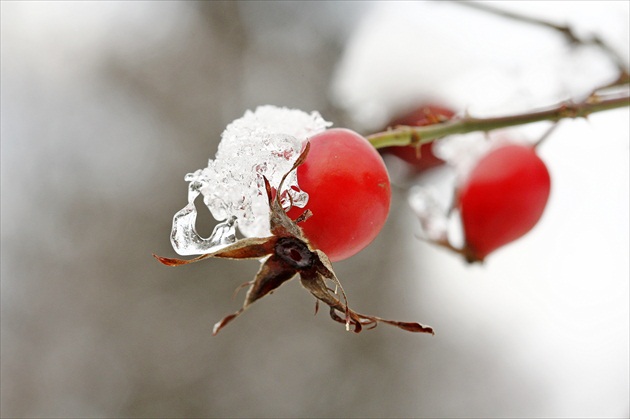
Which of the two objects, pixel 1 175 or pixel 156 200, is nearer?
pixel 1 175

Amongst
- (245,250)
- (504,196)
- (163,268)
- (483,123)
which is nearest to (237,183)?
(245,250)

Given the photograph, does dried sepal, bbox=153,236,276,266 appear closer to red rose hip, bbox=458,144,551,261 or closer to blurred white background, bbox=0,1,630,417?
red rose hip, bbox=458,144,551,261

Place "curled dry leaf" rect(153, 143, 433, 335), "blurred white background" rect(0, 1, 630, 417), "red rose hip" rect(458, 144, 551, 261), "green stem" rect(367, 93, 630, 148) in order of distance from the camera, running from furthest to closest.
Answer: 1. "blurred white background" rect(0, 1, 630, 417)
2. "red rose hip" rect(458, 144, 551, 261)
3. "green stem" rect(367, 93, 630, 148)
4. "curled dry leaf" rect(153, 143, 433, 335)

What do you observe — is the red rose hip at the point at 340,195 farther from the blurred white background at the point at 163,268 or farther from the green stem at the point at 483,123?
the blurred white background at the point at 163,268

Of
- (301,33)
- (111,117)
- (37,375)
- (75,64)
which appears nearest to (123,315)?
(37,375)

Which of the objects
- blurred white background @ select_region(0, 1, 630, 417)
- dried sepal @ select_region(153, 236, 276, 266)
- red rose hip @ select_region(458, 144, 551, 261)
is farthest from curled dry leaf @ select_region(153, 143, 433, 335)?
blurred white background @ select_region(0, 1, 630, 417)

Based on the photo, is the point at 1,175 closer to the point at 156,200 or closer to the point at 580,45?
the point at 156,200

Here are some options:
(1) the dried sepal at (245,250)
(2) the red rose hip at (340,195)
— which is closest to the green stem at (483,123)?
(2) the red rose hip at (340,195)
